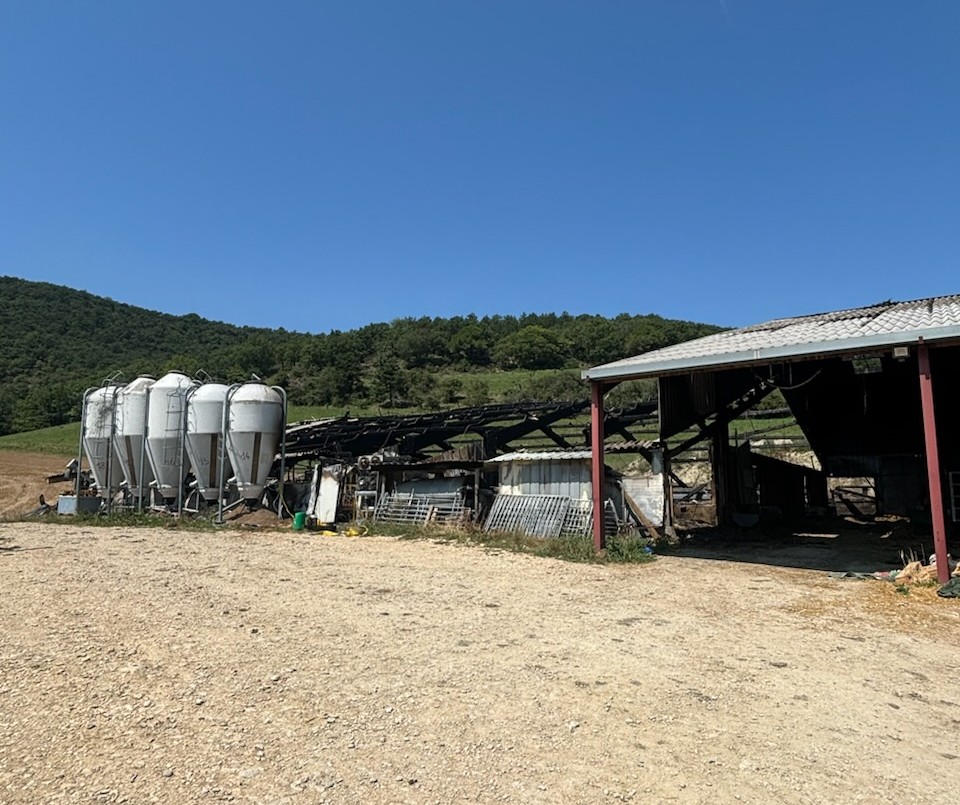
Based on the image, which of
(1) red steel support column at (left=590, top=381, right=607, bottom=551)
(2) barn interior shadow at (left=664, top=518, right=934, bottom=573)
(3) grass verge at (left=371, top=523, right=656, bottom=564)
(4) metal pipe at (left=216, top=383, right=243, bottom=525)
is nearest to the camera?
(2) barn interior shadow at (left=664, top=518, right=934, bottom=573)

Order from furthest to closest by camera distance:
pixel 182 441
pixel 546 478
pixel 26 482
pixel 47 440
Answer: pixel 47 440
pixel 26 482
pixel 182 441
pixel 546 478

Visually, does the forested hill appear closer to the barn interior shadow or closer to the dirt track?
the barn interior shadow

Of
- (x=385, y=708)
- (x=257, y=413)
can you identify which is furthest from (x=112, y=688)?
(x=257, y=413)

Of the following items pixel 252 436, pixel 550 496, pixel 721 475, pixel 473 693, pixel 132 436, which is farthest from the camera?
pixel 132 436

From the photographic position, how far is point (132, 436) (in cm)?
2456

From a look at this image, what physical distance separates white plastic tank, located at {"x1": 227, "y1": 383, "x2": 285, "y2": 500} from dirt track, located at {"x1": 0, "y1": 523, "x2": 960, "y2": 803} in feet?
40.2

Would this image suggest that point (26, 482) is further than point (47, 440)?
No

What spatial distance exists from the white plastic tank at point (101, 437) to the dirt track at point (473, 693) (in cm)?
1690

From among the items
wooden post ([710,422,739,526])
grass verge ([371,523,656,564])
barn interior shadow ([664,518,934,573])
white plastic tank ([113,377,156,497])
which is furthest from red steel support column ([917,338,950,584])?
white plastic tank ([113,377,156,497])

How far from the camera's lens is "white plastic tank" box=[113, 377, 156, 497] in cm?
2453

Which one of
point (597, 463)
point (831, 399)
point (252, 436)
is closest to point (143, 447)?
point (252, 436)

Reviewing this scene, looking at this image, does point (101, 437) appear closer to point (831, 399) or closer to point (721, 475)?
point (721, 475)

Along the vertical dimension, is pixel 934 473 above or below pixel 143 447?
below

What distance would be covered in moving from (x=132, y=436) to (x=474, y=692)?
2314 centimetres
